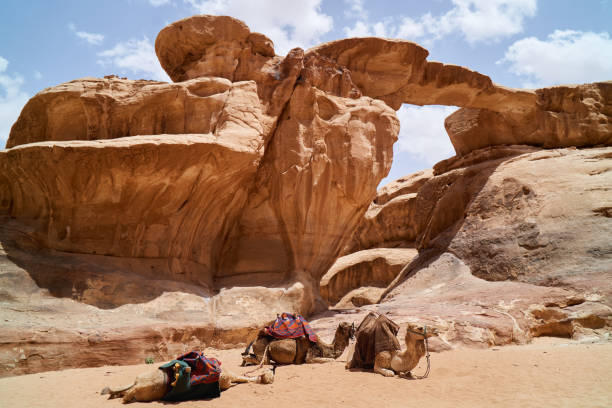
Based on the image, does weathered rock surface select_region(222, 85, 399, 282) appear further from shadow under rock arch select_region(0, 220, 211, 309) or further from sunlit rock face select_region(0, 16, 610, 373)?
shadow under rock arch select_region(0, 220, 211, 309)

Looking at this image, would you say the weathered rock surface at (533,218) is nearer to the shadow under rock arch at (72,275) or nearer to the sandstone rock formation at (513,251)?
the sandstone rock formation at (513,251)

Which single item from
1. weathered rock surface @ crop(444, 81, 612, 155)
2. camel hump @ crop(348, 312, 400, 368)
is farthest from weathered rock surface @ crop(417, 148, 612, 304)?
camel hump @ crop(348, 312, 400, 368)

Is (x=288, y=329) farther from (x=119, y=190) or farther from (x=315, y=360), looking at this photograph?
(x=119, y=190)

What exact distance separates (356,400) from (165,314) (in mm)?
4437

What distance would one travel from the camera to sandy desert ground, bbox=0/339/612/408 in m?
4.58

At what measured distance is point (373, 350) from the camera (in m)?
6.24

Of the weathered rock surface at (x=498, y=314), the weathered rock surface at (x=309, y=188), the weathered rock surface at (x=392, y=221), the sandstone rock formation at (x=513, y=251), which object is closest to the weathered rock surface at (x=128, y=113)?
the weathered rock surface at (x=309, y=188)

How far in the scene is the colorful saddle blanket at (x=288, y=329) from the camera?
666 cm

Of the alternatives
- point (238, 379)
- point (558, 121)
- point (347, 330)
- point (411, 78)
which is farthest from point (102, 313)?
point (558, 121)

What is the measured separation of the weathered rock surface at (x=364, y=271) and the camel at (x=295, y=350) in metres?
13.1

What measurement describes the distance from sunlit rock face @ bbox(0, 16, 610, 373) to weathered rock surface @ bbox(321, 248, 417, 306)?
20.3ft

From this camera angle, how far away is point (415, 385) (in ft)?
17.5

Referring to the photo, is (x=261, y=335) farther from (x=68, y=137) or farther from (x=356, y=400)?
(x=68, y=137)

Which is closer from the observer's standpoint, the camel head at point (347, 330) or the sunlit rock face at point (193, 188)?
the camel head at point (347, 330)
